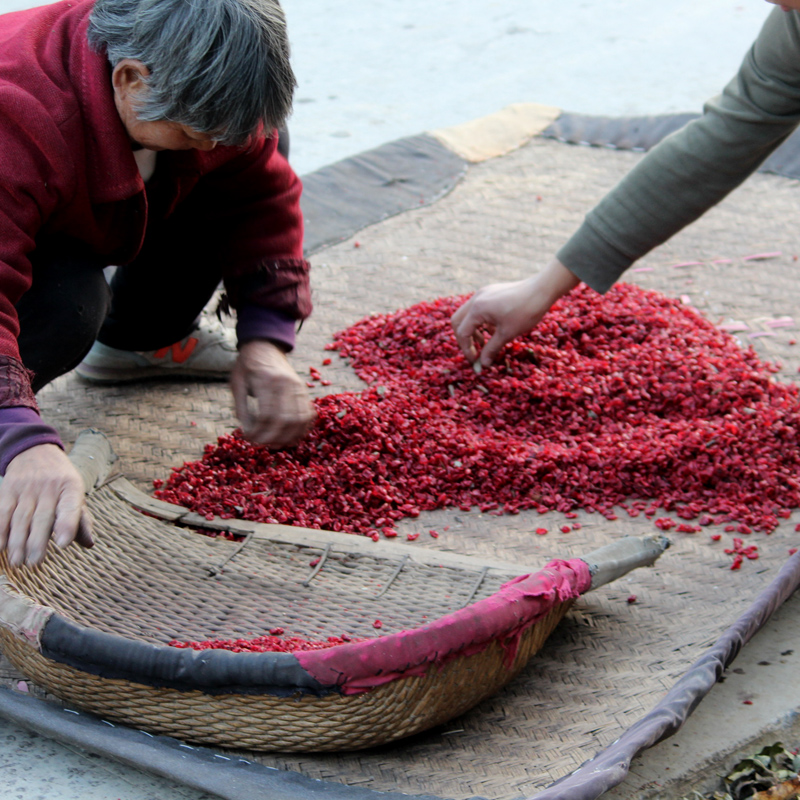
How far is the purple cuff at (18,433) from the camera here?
3.85 feet

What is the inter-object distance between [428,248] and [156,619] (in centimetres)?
180

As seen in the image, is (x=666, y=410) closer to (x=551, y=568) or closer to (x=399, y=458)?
(x=399, y=458)

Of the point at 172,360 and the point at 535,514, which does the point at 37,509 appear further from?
the point at 172,360

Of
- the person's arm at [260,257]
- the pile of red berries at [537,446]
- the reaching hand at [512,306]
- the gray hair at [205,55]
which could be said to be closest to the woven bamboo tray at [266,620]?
the pile of red berries at [537,446]

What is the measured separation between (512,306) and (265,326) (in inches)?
20.9

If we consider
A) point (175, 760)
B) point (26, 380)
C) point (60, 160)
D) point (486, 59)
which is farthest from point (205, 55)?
point (486, 59)

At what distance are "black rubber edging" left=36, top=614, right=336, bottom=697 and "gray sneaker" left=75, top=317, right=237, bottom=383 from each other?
3.57ft

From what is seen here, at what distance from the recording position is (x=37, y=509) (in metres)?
1.13

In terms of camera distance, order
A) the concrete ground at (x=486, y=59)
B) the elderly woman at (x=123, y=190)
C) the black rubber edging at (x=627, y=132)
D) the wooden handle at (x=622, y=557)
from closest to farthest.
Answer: the elderly woman at (x=123, y=190) < the wooden handle at (x=622, y=557) < the black rubber edging at (x=627, y=132) < the concrete ground at (x=486, y=59)

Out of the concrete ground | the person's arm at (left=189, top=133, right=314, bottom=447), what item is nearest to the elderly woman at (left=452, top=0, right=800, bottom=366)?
the person's arm at (left=189, top=133, right=314, bottom=447)

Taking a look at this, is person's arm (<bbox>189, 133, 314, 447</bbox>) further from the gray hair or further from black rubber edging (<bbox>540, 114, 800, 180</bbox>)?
black rubber edging (<bbox>540, 114, 800, 180</bbox>)

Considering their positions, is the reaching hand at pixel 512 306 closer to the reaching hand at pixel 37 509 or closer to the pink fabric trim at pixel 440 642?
the pink fabric trim at pixel 440 642

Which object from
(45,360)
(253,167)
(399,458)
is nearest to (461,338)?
(399,458)

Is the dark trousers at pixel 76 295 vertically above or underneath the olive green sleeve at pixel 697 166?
underneath
